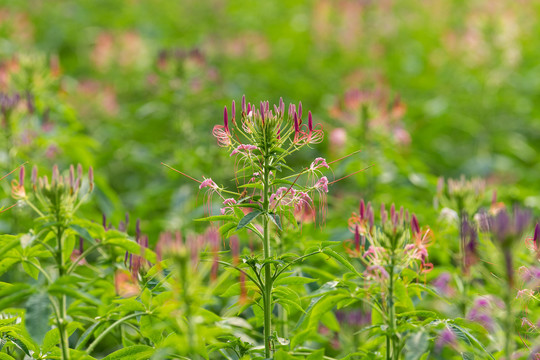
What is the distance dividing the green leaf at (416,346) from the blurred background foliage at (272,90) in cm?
139

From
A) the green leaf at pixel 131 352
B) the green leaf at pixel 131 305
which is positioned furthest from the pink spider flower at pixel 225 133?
the green leaf at pixel 131 352

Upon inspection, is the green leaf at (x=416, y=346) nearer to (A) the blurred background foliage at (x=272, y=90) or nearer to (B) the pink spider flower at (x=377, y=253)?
(B) the pink spider flower at (x=377, y=253)

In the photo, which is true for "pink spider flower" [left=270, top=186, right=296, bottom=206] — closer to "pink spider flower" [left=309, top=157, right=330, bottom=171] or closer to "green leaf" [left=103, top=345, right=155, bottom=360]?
"pink spider flower" [left=309, top=157, right=330, bottom=171]

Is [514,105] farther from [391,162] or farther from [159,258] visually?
[159,258]

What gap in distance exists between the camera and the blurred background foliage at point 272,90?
419cm

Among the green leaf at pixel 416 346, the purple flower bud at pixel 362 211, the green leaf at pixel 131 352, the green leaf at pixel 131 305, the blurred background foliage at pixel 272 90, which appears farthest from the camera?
the blurred background foliage at pixel 272 90

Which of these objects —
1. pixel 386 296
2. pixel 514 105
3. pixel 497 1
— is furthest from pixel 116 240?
pixel 497 1

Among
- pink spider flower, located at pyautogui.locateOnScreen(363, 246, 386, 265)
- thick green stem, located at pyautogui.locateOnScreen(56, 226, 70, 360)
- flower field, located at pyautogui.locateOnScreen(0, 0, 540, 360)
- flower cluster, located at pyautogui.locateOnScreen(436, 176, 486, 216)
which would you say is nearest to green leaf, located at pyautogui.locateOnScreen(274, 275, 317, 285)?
flower field, located at pyautogui.locateOnScreen(0, 0, 540, 360)

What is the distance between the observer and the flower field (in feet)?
6.72

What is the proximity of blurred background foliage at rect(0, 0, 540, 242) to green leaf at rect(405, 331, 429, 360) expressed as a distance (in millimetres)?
1395

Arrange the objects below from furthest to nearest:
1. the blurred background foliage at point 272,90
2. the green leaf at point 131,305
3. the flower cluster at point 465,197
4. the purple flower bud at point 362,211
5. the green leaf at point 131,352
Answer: the blurred background foliage at point 272,90 < the flower cluster at point 465,197 < the purple flower bud at point 362,211 < the green leaf at point 131,352 < the green leaf at point 131,305

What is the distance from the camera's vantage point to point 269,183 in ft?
6.89

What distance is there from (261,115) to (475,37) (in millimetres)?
5203

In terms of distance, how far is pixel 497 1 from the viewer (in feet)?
26.3
